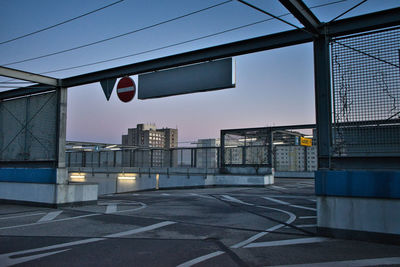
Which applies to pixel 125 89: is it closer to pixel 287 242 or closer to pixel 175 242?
pixel 175 242

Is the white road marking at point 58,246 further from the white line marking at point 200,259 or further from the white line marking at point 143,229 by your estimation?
the white line marking at point 200,259

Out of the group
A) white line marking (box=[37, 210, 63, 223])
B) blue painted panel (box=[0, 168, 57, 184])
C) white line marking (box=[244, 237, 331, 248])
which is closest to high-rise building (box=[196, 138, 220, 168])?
blue painted panel (box=[0, 168, 57, 184])

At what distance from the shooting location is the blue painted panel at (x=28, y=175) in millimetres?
12516

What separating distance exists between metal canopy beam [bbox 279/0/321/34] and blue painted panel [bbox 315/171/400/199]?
366 centimetres

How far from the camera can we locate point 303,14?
750 centimetres

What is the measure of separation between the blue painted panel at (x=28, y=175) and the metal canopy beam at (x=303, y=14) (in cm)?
1021

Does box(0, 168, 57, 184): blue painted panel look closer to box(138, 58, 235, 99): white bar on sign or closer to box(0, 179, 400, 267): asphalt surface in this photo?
box(0, 179, 400, 267): asphalt surface

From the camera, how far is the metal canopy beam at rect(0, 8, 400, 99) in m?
7.66

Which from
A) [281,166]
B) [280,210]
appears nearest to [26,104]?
[280,210]

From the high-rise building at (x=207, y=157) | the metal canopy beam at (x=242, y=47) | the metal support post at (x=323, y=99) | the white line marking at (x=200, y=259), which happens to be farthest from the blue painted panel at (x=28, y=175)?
the high-rise building at (x=207, y=157)

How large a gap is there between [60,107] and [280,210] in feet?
31.7

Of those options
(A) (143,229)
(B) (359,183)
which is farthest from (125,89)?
(B) (359,183)

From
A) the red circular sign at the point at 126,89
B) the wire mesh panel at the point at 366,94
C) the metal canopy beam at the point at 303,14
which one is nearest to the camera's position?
the metal canopy beam at the point at 303,14

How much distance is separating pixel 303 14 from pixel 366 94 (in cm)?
246
